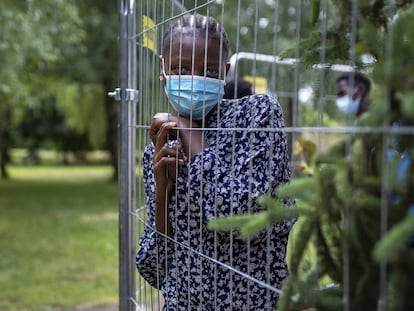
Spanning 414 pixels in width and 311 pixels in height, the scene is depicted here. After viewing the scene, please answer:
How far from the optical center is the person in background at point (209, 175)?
5.63ft

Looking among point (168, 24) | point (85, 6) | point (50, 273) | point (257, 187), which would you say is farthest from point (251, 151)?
point (85, 6)

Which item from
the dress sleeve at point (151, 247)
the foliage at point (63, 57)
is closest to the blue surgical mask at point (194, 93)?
the dress sleeve at point (151, 247)

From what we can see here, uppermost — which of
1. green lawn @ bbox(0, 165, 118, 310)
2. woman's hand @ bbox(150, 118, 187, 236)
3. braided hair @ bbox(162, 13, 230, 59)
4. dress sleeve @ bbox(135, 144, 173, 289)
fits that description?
braided hair @ bbox(162, 13, 230, 59)

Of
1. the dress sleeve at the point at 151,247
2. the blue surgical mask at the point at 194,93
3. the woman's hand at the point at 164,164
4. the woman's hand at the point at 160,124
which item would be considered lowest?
the dress sleeve at the point at 151,247

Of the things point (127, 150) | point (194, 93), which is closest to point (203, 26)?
point (194, 93)

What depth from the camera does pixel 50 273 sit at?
625cm

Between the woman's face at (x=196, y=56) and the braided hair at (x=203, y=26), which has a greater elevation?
the braided hair at (x=203, y=26)

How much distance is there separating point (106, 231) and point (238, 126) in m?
7.28

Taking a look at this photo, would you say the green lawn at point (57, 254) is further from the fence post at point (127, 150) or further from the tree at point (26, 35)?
the fence post at point (127, 150)

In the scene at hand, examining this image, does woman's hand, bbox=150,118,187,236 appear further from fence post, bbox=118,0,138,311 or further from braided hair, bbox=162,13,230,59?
fence post, bbox=118,0,138,311

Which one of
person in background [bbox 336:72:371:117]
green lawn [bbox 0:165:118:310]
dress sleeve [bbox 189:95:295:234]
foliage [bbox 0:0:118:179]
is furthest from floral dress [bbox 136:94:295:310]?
foliage [bbox 0:0:118:179]

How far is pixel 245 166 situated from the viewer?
5.66 ft

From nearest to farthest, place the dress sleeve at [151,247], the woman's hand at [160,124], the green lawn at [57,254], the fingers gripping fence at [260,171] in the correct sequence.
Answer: the fingers gripping fence at [260,171] → the woman's hand at [160,124] → the dress sleeve at [151,247] → the green lawn at [57,254]

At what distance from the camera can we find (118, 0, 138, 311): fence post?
276 centimetres
